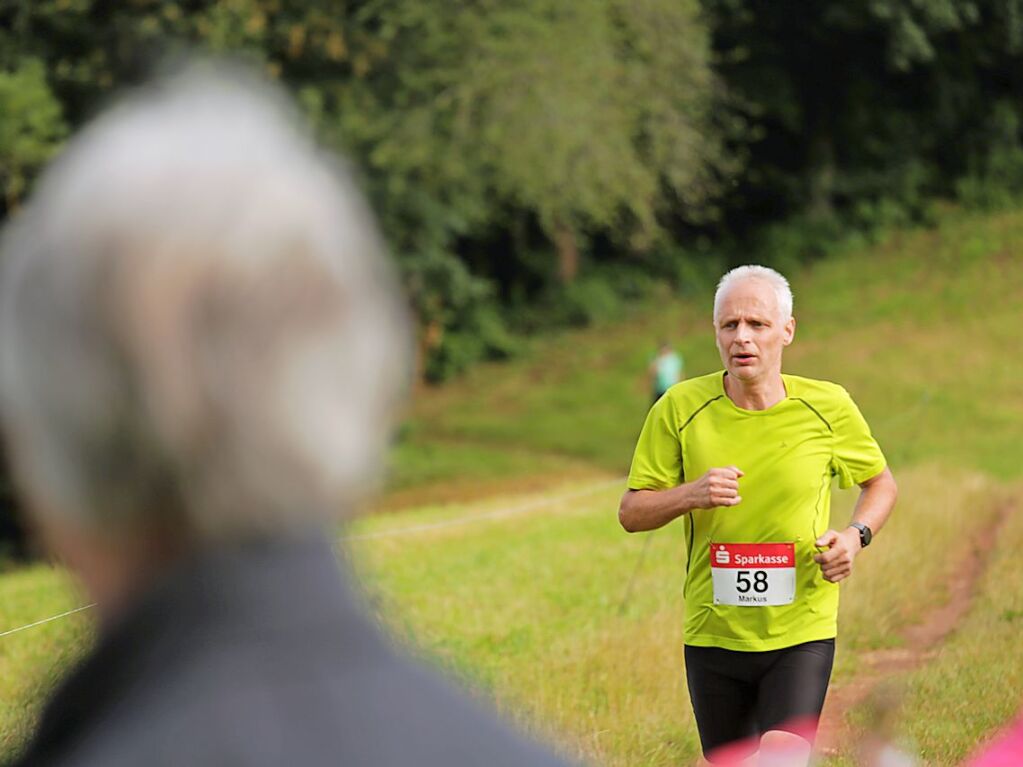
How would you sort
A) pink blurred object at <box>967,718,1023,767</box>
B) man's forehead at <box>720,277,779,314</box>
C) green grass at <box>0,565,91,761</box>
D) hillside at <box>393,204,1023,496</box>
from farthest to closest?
1. hillside at <box>393,204,1023,496</box>
2. green grass at <box>0,565,91,761</box>
3. man's forehead at <box>720,277,779,314</box>
4. pink blurred object at <box>967,718,1023,767</box>

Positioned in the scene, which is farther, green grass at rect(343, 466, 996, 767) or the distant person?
the distant person

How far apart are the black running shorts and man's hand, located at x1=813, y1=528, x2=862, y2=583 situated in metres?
0.22

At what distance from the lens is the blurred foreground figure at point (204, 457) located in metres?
1.15

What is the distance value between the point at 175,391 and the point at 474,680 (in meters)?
6.10

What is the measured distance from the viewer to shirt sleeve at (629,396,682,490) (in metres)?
4.54

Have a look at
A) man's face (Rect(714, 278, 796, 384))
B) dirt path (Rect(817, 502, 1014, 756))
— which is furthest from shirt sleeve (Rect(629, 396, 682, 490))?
dirt path (Rect(817, 502, 1014, 756))

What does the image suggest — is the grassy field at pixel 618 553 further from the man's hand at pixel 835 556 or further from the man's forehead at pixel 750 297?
the man's forehead at pixel 750 297

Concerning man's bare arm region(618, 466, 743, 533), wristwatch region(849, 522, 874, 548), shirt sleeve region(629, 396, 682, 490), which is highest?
shirt sleeve region(629, 396, 682, 490)

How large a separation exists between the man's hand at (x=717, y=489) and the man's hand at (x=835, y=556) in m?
0.30

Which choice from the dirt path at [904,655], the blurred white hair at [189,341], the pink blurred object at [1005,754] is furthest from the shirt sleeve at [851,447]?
the blurred white hair at [189,341]

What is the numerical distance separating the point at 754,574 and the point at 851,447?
0.52 meters

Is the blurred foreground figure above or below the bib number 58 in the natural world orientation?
above

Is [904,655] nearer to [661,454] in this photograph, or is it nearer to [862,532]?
[862,532]

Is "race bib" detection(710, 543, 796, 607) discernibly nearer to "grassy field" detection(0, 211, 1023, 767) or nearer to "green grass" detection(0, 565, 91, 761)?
"grassy field" detection(0, 211, 1023, 767)
